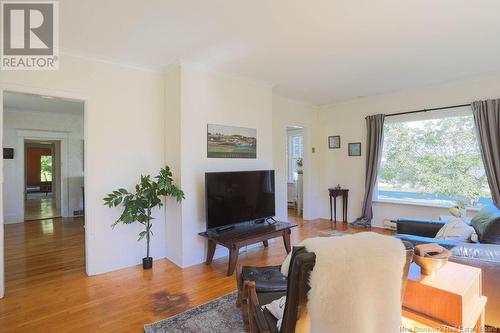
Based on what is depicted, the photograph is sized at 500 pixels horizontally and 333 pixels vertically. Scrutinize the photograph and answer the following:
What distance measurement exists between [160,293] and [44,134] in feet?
18.7

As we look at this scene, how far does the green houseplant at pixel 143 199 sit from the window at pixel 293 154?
15.6ft

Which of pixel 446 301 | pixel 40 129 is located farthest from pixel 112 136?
pixel 40 129

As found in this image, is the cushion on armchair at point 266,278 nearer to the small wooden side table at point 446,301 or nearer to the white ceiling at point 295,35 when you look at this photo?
the small wooden side table at point 446,301

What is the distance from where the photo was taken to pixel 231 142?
3846mm

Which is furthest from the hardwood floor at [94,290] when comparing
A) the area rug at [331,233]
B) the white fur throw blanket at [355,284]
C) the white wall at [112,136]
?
the white fur throw blanket at [355,284]

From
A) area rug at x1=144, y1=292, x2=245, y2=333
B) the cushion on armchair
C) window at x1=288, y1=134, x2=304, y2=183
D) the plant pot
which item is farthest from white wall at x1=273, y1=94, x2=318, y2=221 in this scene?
area rug at x1=144, y1=292, x2=245, y2=333

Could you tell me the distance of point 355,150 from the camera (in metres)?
5.55

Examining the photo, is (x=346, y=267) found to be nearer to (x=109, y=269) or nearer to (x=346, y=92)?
(x=109, y=269)

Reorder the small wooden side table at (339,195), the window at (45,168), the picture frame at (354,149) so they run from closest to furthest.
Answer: the picture frame at (354,149), the small wooden side table at (339,195), the window at (45,168)

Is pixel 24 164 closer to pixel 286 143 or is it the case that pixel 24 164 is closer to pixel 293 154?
pixel 286 143

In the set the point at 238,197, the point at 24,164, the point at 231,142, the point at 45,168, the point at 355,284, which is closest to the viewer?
the point at 355,284

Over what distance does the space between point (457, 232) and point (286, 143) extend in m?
3.44

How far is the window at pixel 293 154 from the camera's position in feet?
24.5

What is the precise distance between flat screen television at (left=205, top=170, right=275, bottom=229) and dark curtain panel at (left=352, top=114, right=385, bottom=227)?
2298 mm
